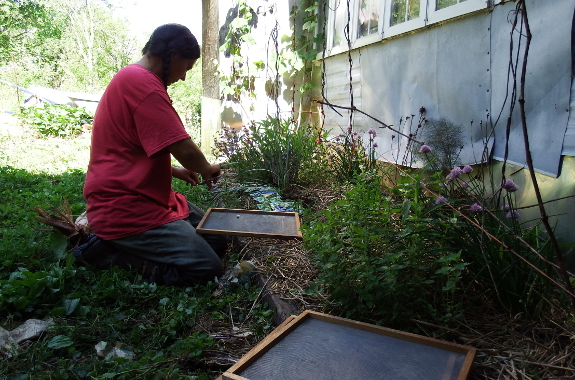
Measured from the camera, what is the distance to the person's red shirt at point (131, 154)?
259 centimetres

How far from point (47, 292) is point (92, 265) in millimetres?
464

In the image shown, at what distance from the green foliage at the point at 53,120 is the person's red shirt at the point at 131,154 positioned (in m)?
7.76

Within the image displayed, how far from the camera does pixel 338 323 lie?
68.4 inches

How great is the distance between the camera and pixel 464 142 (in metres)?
3.23

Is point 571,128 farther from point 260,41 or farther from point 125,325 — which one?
point 260,41

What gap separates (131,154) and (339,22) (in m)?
4.14

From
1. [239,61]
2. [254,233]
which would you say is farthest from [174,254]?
[239,61]

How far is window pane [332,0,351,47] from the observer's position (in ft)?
18.8

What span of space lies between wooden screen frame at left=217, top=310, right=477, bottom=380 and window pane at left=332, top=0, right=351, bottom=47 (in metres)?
4.61

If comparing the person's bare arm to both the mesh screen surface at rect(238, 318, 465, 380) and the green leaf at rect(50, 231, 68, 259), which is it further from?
the mesh screen surface at rect(238, 318, 465, 380)

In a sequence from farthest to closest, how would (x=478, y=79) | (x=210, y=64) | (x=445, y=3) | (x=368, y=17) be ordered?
(x=210, y=64) → (x=368, y=17) → (x=445, y=3) → (x=478, y=79)

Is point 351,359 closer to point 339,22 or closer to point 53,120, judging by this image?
point 339,22

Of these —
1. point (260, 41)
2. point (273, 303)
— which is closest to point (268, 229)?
point (273, 303)

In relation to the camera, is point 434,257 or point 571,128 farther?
point 571,128
